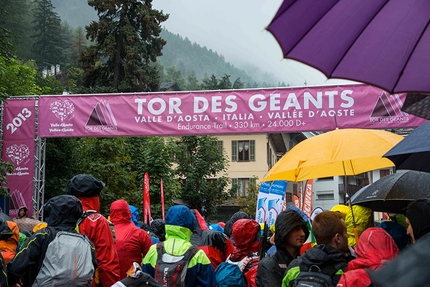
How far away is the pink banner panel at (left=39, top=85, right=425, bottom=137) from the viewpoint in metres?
13.5

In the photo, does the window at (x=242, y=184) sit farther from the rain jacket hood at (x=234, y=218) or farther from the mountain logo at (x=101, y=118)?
the rain jacket hood at (x=234, y=218)

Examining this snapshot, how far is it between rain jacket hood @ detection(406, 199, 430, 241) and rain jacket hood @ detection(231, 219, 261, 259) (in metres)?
2.25

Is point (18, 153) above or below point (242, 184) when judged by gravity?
above

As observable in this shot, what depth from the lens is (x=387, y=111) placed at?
13359mm

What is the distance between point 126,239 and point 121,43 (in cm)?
3252

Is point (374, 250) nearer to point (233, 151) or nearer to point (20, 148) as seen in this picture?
point (20, 148)

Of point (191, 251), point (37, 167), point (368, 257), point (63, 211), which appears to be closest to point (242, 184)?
point (37, 167)

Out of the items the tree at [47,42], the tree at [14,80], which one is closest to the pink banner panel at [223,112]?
the tree at [14,80]

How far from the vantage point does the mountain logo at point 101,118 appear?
14688 millimetres

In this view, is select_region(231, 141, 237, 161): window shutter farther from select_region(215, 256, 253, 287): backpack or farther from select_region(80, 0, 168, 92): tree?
select_region(215, 256, 253, 287): backpack

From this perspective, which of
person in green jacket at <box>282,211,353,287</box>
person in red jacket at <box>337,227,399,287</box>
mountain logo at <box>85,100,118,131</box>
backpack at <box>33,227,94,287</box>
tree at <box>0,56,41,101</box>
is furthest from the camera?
tree at <box>0,56,41,101</box>

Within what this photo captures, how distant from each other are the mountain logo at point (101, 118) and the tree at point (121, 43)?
2191 centimetres

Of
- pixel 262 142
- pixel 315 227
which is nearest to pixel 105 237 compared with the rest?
pixel 315 227

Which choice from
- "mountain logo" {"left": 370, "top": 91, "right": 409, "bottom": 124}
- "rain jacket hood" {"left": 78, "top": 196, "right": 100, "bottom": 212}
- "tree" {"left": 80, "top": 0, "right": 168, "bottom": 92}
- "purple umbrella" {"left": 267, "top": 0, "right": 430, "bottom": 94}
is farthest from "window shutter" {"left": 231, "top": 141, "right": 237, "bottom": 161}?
"purple umbrella" {"left": 267, "top": 0, "right": 430, "bottom": 94}
